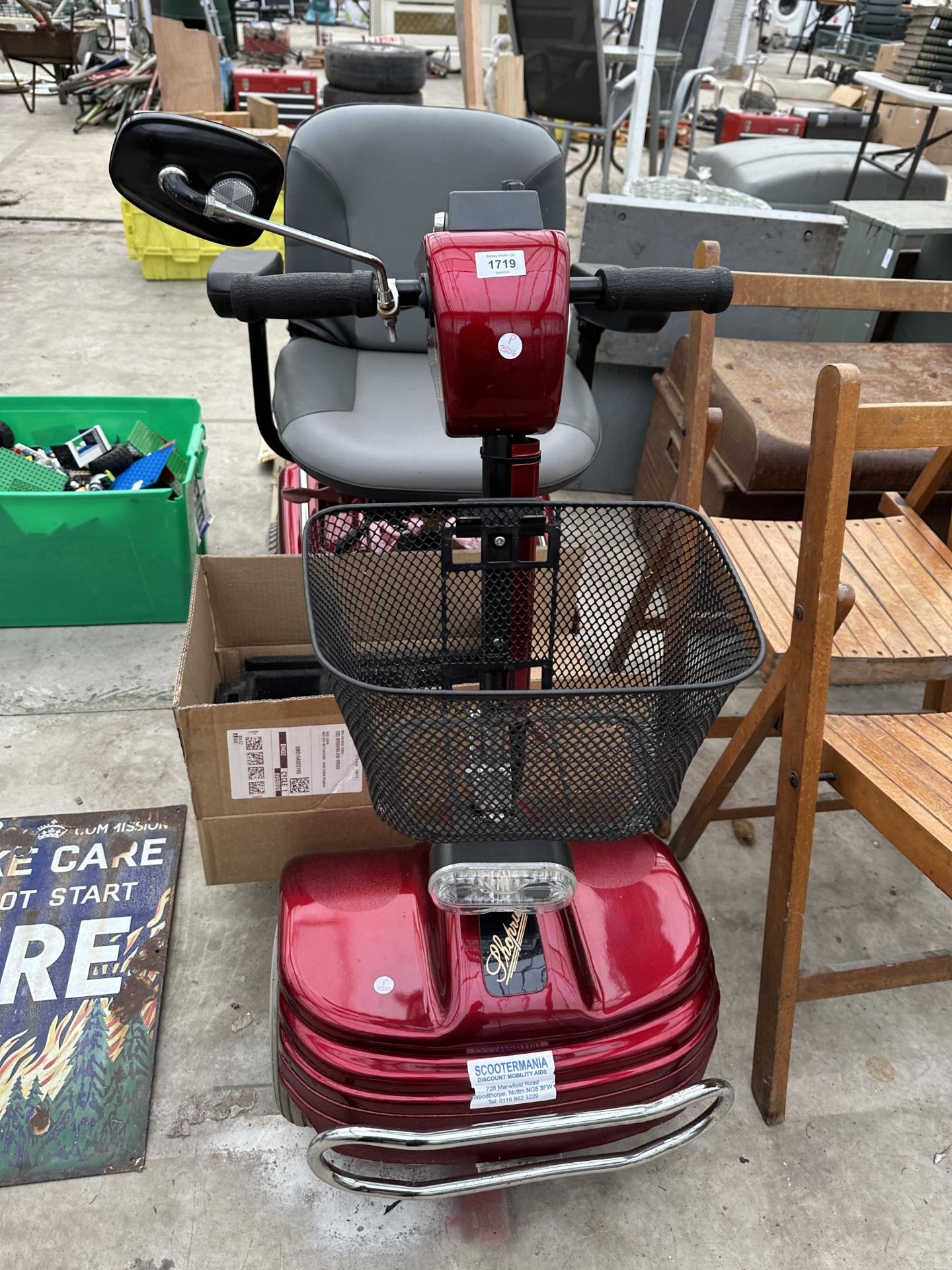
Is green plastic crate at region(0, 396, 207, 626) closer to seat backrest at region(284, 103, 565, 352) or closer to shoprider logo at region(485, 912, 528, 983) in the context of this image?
seat backrest at region(284, 103, 565, 352)

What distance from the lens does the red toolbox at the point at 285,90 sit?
6.24 metres

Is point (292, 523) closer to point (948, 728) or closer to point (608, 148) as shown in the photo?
point (948, 728)

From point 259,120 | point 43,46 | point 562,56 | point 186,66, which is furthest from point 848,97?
point 43,46

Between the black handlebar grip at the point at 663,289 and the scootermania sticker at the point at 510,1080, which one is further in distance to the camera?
the scootermania sticker at the point at 510,1080

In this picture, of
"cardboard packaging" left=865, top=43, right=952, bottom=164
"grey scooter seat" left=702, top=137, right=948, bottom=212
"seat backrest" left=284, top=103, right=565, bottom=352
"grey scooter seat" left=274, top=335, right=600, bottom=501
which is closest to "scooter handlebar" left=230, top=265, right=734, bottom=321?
"grey scooter seat" left=274, top=335, right=600, bottom=501

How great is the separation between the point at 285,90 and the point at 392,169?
18.3 feet

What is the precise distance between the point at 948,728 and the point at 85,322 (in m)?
3.64

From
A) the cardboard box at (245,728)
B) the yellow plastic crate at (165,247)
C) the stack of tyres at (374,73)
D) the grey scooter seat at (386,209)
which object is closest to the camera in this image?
the cardboard box at (245,728)

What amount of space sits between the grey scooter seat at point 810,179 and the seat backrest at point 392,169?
8.02ft

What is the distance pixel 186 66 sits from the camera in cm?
475

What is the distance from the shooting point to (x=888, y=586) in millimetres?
1611

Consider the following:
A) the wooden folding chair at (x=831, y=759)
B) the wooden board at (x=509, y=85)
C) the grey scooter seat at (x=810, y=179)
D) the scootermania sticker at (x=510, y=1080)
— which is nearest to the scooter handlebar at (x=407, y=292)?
the wooden folding chair at (x=831, y=759)

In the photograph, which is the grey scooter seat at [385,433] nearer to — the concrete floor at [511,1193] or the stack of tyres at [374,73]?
the concrete floor at [511,1193]

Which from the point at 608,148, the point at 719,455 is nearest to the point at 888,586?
the point at 719,455
